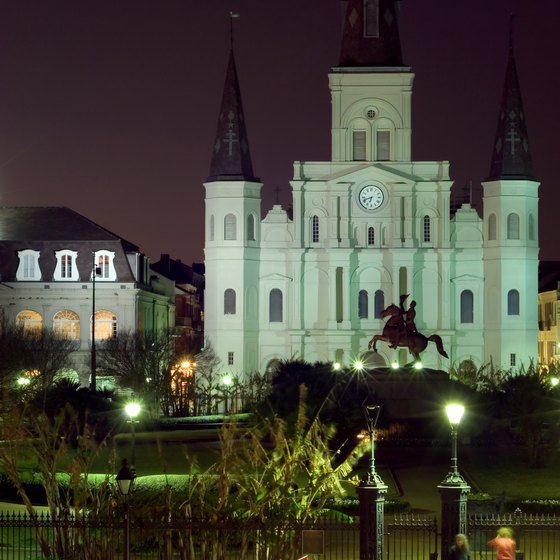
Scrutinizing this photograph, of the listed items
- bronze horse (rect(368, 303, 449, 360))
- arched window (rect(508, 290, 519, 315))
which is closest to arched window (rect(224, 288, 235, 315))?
arched window (rect(508, 290, 519, 315))

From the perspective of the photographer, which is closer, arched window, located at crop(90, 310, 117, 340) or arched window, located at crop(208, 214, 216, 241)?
arched window, located at crop(90, 310, 117, 340)

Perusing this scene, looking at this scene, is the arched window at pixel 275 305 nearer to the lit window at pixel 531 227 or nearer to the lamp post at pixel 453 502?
the lit window at pixel 531 227

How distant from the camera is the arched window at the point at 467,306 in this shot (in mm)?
103375

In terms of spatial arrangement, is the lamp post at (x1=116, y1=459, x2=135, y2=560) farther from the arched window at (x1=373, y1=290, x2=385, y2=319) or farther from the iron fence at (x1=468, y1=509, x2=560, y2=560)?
the arched window at (x1=373, y1=290, x2=385, y2=319)

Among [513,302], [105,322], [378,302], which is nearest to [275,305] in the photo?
[378,302]

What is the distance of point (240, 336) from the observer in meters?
102

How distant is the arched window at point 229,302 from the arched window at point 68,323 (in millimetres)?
10017

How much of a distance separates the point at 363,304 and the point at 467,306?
20.9ft

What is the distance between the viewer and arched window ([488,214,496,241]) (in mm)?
102375

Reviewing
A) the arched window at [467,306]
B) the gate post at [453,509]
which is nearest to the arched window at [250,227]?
the arched window at [467,306]

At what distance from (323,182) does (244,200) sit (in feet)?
16.2

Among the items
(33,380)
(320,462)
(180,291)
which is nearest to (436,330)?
(180,291)

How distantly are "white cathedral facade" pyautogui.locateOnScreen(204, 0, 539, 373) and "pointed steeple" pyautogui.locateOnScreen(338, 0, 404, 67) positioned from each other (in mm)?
114

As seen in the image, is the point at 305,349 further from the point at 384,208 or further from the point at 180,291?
the point at 180,291
